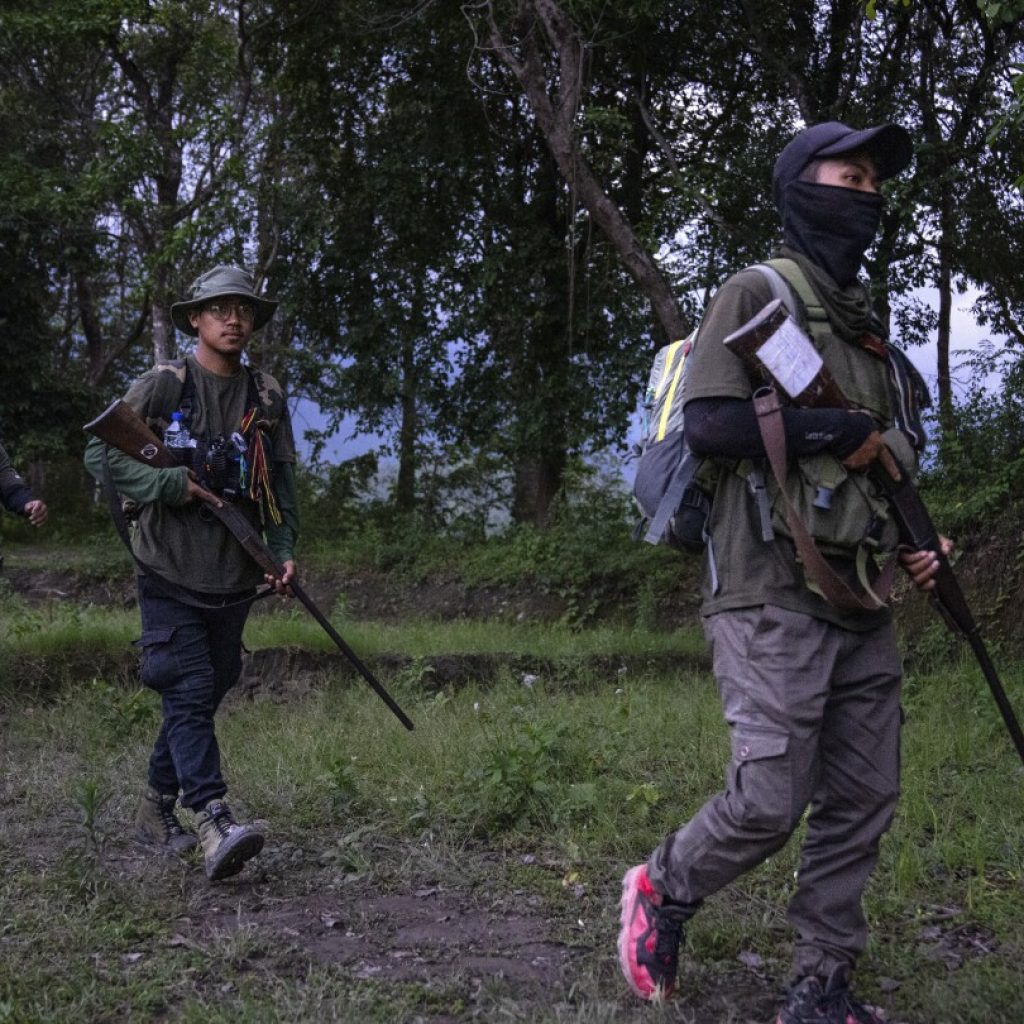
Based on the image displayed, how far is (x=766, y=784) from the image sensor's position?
10.1ft

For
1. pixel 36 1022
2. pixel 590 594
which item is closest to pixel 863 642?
pixel 36 1022

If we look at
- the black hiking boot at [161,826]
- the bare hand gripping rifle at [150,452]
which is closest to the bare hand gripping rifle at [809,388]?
the bare hand gripping rifle at [150,452]

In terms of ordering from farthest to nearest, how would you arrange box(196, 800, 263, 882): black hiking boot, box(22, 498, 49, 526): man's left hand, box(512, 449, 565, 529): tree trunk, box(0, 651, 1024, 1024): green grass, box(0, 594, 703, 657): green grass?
box(512, 449, 565, 529): tree trunk
box(0, 594, 703, 657): green grass
box(22, 498, 49, 526): man's left hand
box(196, 800, 263, 882): black hiking boot
box(0, 651, 1024, 1024): green grass

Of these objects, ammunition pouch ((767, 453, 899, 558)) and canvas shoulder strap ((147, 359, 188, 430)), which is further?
canvas shoulder strap ((147, 359, 188, 430))

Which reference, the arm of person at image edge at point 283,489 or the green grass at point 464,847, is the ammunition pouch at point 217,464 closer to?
the arm of person at image edge at point 283,489

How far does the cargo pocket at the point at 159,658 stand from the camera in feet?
15.5

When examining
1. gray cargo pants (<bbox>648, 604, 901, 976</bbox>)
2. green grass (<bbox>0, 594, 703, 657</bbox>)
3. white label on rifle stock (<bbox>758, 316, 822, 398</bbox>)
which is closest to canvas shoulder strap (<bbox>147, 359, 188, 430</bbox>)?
gray cargo pants (<bbox>648, 604, 901, 976</bbox>)

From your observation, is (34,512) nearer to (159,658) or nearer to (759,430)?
(159,658)

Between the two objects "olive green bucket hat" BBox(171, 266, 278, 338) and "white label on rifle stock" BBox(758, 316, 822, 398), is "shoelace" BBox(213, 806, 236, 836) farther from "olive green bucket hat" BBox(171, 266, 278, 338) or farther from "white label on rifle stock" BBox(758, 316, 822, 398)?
"white label on rifle stock" BBox(758, 316, 822, 398)

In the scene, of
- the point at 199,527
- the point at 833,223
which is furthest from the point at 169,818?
the point at 833,223

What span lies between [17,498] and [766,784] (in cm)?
475

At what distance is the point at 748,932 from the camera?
4.01 meters

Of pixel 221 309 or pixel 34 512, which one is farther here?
pixel 34 512

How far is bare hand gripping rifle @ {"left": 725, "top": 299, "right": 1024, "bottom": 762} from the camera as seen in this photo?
306 centimetres
